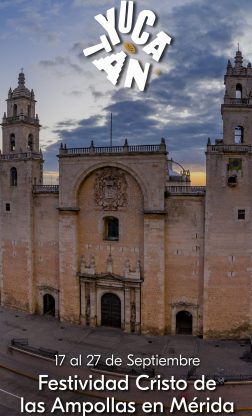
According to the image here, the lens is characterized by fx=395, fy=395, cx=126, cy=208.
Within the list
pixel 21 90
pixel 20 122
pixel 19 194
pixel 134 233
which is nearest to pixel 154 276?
pixel 134 233

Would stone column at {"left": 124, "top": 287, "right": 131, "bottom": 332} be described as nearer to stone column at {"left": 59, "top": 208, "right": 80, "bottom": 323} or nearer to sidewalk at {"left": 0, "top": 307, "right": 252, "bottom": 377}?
sidewalk at {"left": 0, "top": 307, "right": 252, "bottom": 377}

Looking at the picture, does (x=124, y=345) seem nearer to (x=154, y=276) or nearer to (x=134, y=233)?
(x=154, y=276)

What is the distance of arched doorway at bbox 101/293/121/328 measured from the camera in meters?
34.6

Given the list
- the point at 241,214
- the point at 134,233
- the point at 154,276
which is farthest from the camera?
the point at 134,233

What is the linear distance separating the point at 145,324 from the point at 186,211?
33.1ft

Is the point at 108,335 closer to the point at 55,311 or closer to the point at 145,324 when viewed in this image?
the point at 145,324

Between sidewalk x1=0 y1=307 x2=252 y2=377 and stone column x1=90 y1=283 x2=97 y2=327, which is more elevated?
stone column x1=90 y1=283 x2=97 y2=327

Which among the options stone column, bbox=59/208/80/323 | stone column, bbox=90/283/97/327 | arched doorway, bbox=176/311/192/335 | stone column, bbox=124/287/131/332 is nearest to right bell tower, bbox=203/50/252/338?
arched doorway, bbox=176/311/192/335

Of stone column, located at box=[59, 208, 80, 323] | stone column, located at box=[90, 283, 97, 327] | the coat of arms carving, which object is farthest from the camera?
stone column, located at box=[59, 208, 80, 323]

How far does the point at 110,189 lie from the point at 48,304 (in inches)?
527

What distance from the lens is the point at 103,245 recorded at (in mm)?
34844

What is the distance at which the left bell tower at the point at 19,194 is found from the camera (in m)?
37.6

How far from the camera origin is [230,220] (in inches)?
1217

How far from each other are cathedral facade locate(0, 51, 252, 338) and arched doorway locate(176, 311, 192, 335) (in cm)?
8
